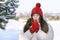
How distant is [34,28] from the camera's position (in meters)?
1.29

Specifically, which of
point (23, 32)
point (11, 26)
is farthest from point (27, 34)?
point (11, 26)

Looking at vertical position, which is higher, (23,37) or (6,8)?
(6,8)

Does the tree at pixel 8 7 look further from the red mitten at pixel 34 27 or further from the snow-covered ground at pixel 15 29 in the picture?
the red mitten at pixel 34 27

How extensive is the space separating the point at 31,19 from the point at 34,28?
0.07 m

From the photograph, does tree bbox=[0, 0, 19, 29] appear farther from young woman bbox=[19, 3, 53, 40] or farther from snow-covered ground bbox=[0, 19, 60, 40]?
young woman bbox=[19, 3, 53, 40]

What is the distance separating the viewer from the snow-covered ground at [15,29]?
1.33m

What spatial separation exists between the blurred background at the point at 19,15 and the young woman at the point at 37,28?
0.15 feet

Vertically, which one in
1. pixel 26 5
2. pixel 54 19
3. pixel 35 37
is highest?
pixel 26 5

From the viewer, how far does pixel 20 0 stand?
1358 millimetres

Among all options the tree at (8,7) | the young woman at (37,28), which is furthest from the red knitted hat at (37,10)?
the tree at (8,7)

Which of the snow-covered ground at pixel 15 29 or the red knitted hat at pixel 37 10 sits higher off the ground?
the red knitted hat at pixel 37 10

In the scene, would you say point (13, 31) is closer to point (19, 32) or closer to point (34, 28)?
point (19, 32)

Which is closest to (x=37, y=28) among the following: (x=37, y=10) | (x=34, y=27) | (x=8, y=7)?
(x=34, y=27)

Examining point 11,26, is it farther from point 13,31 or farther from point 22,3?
point 22,3
